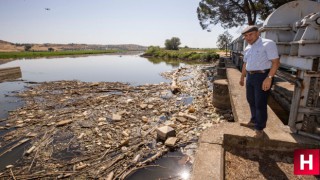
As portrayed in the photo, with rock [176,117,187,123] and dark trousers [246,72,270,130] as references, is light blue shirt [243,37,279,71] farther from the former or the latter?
rock [176,117,187,123]

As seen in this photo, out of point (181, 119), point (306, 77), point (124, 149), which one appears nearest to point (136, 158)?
point (124, 149)

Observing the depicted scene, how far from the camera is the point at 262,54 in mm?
2791

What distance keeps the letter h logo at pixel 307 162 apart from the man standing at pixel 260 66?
1.78 ft

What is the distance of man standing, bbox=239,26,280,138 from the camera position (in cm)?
271

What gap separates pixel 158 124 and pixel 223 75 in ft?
23.5

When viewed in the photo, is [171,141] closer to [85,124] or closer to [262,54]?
[262,54]

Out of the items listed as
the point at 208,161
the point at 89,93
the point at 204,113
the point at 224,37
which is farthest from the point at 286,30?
the point at 224,37

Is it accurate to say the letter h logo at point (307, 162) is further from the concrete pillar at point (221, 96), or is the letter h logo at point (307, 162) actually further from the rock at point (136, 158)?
the concrete pillar at point (221, 96)

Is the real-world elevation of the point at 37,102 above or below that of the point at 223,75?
below

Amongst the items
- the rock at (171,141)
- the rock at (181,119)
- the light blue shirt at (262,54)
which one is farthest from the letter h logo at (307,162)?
the rock at (181,119)

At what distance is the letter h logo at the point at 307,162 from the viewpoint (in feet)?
8.71

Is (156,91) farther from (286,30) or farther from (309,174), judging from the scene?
(309,174)

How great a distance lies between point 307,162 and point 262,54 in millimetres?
1583

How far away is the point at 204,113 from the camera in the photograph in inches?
303
